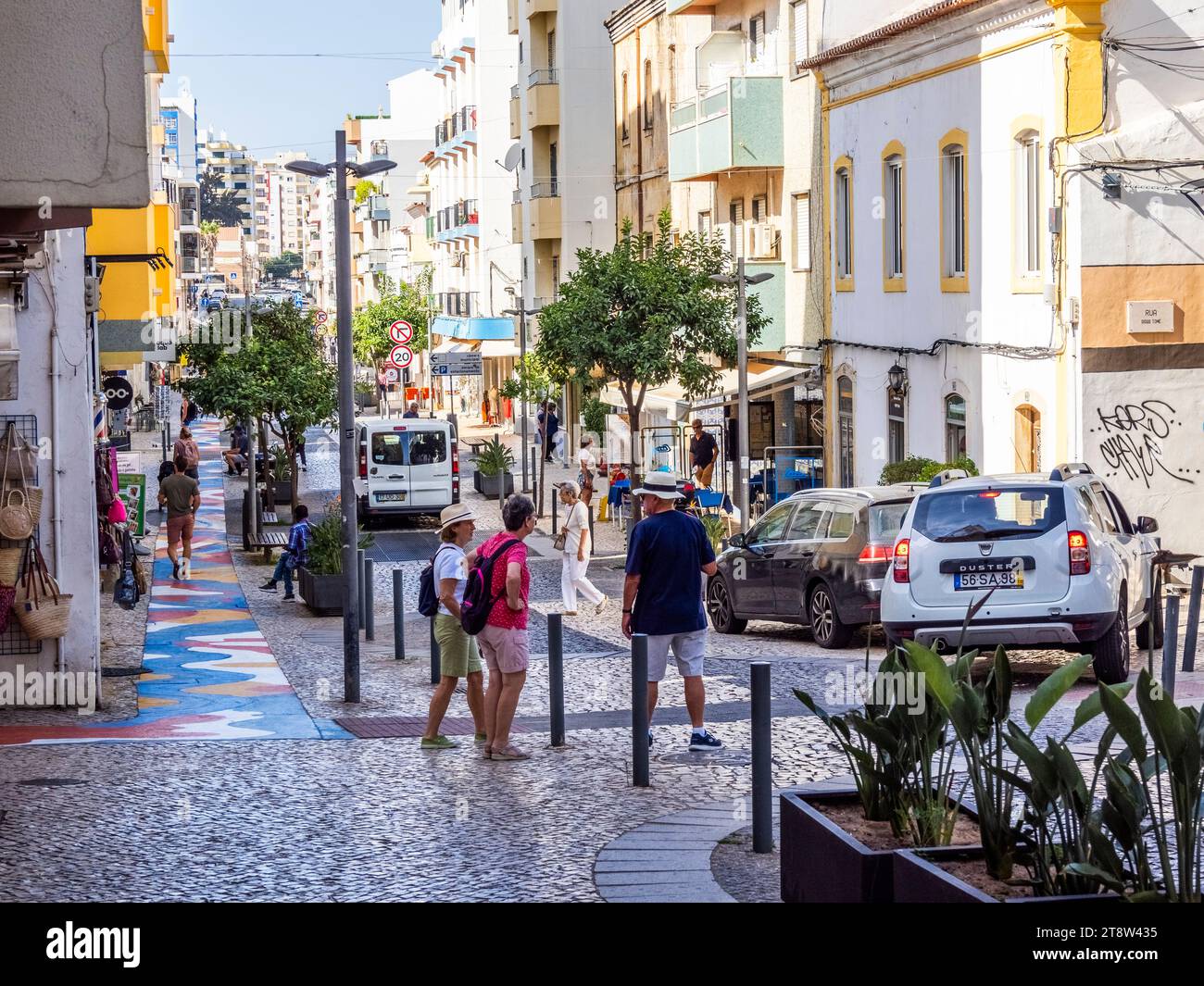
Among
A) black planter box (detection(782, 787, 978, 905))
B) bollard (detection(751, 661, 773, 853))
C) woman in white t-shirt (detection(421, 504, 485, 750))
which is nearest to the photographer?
black planter box (detection(782, 787, 978, 905))

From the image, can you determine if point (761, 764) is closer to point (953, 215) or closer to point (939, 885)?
point (939, 885)

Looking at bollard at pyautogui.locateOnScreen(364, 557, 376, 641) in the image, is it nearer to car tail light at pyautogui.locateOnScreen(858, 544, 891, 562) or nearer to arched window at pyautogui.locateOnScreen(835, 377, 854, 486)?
car tail light at pyautogui.locateOnScreen(858, 544, 891, 562)

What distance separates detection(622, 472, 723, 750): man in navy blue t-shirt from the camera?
11.9m

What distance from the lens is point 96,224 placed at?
65.3 feet

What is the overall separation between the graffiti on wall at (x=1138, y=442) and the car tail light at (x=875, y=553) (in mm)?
5747

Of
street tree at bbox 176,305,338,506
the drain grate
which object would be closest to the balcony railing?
street tree at bbox 176,305,338,506

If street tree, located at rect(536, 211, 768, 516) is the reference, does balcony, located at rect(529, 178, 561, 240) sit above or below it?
above

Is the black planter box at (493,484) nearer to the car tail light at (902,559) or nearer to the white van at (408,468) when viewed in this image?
the white van at (408,468)

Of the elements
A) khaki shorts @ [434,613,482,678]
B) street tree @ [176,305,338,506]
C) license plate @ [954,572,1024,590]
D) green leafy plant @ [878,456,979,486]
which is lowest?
khaki shorts @ [434,613,482,678]

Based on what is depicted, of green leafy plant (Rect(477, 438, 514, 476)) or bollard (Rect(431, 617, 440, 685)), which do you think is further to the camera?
green leafy plant (Rect(477, 438, 514, 476))

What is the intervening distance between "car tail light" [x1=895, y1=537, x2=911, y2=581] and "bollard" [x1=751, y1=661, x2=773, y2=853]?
19.0ft

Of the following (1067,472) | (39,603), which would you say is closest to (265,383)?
(39,603)

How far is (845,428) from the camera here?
32.2 meters
